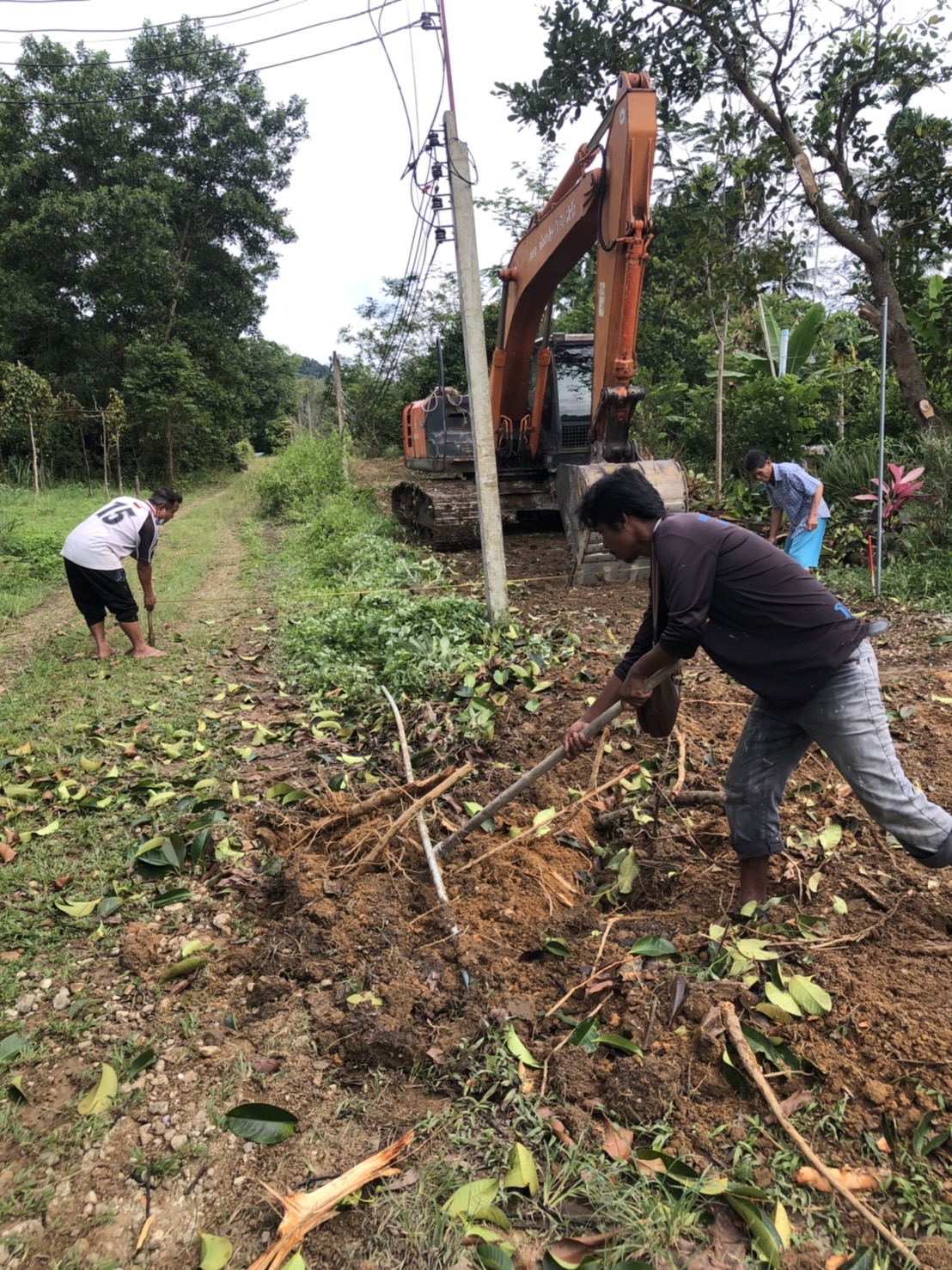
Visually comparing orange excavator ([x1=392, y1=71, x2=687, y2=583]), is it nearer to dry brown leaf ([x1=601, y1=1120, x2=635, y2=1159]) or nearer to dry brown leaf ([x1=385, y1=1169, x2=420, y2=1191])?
dry brown leaf ([x1=601, y1=1120, x2=635, y2=1159])

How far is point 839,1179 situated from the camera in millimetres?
2012

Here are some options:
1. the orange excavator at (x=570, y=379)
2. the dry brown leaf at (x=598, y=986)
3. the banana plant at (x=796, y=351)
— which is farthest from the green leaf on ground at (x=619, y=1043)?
the banana plant at (x=796, y=351)

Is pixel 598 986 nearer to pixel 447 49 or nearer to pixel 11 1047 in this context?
pixel 11 1047

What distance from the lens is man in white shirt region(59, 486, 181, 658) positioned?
6.49 metres

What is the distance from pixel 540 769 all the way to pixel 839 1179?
1.55 meters

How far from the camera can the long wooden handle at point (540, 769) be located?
287 cm

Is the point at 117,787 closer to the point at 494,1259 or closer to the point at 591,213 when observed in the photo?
the point at 494,1259

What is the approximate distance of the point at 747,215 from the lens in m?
10.8

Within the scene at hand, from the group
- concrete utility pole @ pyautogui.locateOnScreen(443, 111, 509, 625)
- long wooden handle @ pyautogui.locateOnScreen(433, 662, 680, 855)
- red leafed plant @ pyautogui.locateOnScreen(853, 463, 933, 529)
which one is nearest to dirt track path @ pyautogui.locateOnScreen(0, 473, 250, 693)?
concrete utility pole @ pyautogui.locateOnScreen(443, 111, 509, 625)

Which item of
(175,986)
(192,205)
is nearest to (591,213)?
(175,986)

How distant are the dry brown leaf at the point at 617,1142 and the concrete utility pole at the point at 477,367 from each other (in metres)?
4.62

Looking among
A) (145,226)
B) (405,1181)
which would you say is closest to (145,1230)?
(405,1181)

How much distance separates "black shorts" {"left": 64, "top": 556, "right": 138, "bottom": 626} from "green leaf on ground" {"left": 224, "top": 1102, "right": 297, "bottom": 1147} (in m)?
5.05

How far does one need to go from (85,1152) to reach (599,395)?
23.3 ft
